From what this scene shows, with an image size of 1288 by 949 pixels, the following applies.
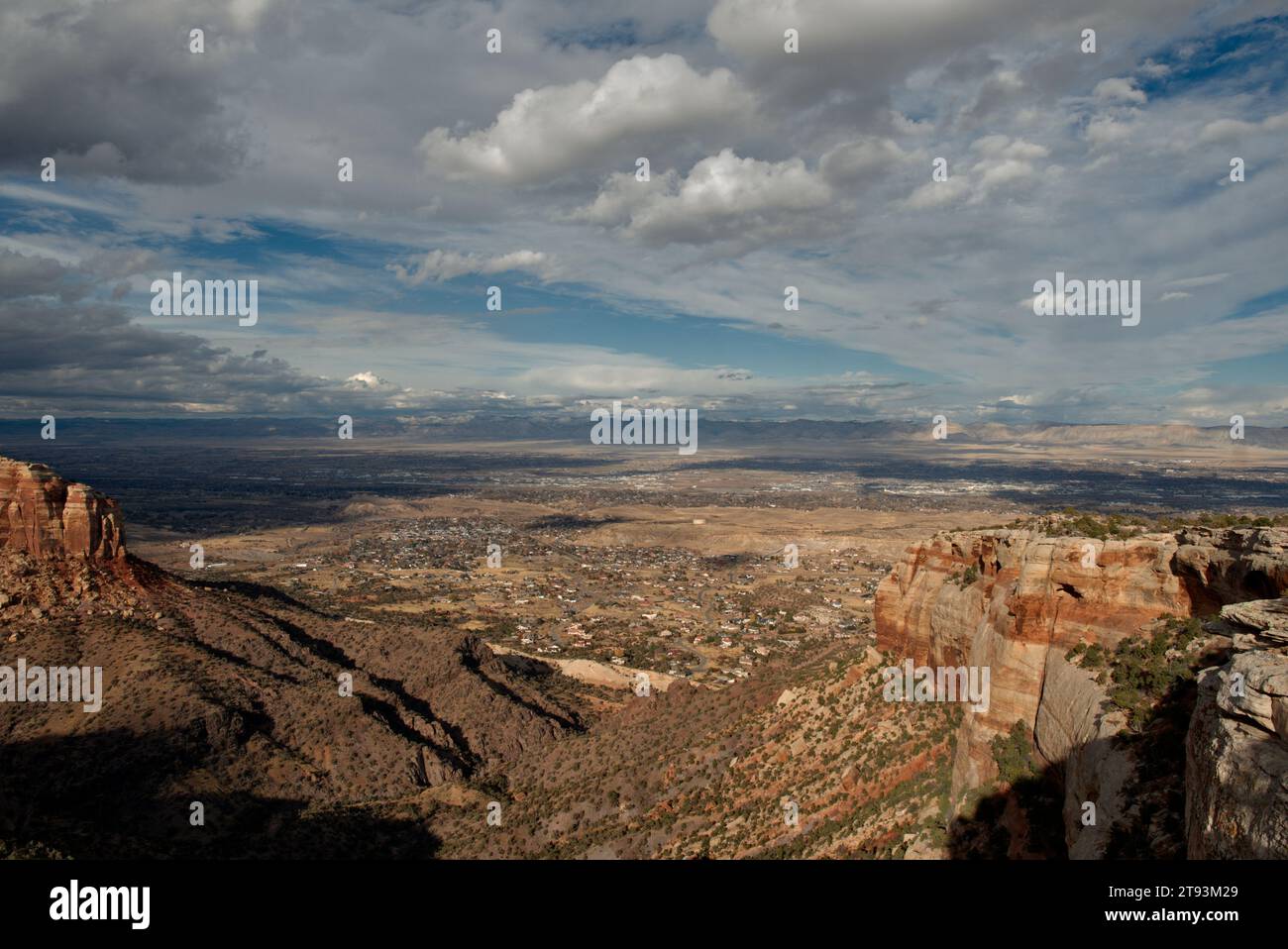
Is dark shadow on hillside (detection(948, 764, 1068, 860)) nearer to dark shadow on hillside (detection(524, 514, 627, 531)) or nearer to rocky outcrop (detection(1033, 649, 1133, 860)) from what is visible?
rocky outcrop (detection(1033, 649, 1133, 860))

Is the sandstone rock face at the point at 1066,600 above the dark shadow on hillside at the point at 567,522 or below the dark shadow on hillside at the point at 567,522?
above

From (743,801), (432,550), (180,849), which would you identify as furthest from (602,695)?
(432,550)

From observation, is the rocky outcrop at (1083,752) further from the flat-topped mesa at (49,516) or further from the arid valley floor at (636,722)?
the flat-topped mesa at (49,516)

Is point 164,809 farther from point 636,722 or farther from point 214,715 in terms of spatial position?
point 636,722

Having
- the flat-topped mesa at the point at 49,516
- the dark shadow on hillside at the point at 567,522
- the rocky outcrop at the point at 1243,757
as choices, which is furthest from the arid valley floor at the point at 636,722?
the dark shadow on hillside at the point at 567,522

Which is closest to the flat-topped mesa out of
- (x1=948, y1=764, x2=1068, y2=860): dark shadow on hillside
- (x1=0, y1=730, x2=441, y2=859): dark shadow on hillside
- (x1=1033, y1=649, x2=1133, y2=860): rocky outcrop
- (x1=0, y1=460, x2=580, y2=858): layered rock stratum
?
(x1=0, y1=460, x2=580, y2=858): layered rock stratum

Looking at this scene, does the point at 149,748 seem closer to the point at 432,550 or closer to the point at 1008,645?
the point at 1008,645
